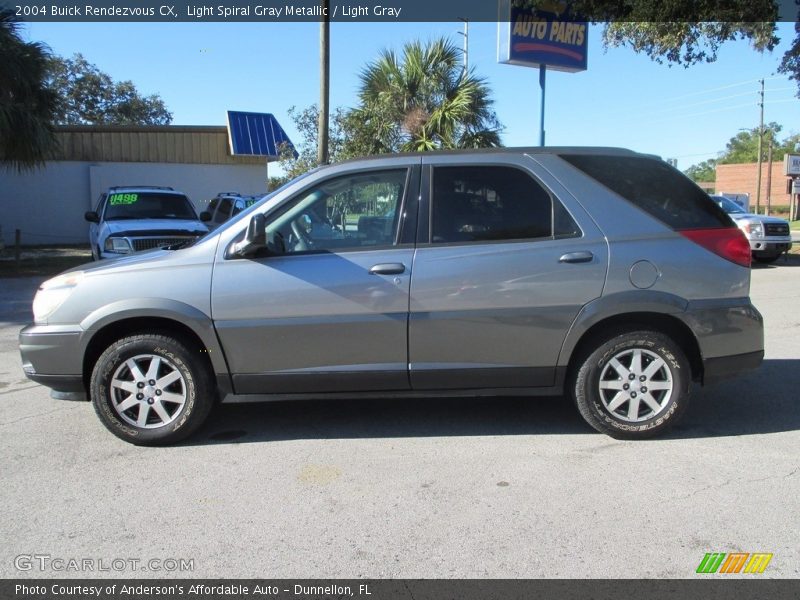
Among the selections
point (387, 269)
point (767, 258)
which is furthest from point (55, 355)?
point (767, 258)

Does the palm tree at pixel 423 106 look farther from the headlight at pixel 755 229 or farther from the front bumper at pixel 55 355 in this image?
the front bumper at pixel 55 355

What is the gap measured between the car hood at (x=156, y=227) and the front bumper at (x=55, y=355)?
6635mm

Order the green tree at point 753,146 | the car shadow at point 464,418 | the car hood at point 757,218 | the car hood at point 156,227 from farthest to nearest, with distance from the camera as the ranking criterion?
the green tree at point 753,146
the car hood at point 757,218
the car hood at point 156,227
the car shadow at point 464,418

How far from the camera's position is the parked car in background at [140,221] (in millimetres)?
10656

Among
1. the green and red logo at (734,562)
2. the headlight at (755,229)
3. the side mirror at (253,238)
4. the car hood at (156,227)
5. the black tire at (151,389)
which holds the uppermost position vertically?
the headlight at (755,229)

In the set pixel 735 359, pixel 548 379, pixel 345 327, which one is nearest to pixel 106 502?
pixel 345 327

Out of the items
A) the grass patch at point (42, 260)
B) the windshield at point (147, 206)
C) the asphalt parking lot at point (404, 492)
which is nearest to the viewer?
the asphalt parking lot at point (404, 492)

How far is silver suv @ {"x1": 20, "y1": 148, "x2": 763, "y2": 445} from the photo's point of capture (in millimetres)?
4266

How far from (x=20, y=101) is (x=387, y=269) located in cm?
1382

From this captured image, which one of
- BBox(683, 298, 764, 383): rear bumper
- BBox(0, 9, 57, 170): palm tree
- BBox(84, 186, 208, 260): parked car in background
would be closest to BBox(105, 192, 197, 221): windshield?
BBox(84, 186, 208, 260): parked car in background

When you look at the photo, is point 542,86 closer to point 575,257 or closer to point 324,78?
point 324,78

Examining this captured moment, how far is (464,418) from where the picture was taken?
5.05 meters

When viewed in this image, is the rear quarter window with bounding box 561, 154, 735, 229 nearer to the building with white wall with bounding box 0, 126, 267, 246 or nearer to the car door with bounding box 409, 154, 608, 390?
the car door with bounding box 409, 154, 608, 390
